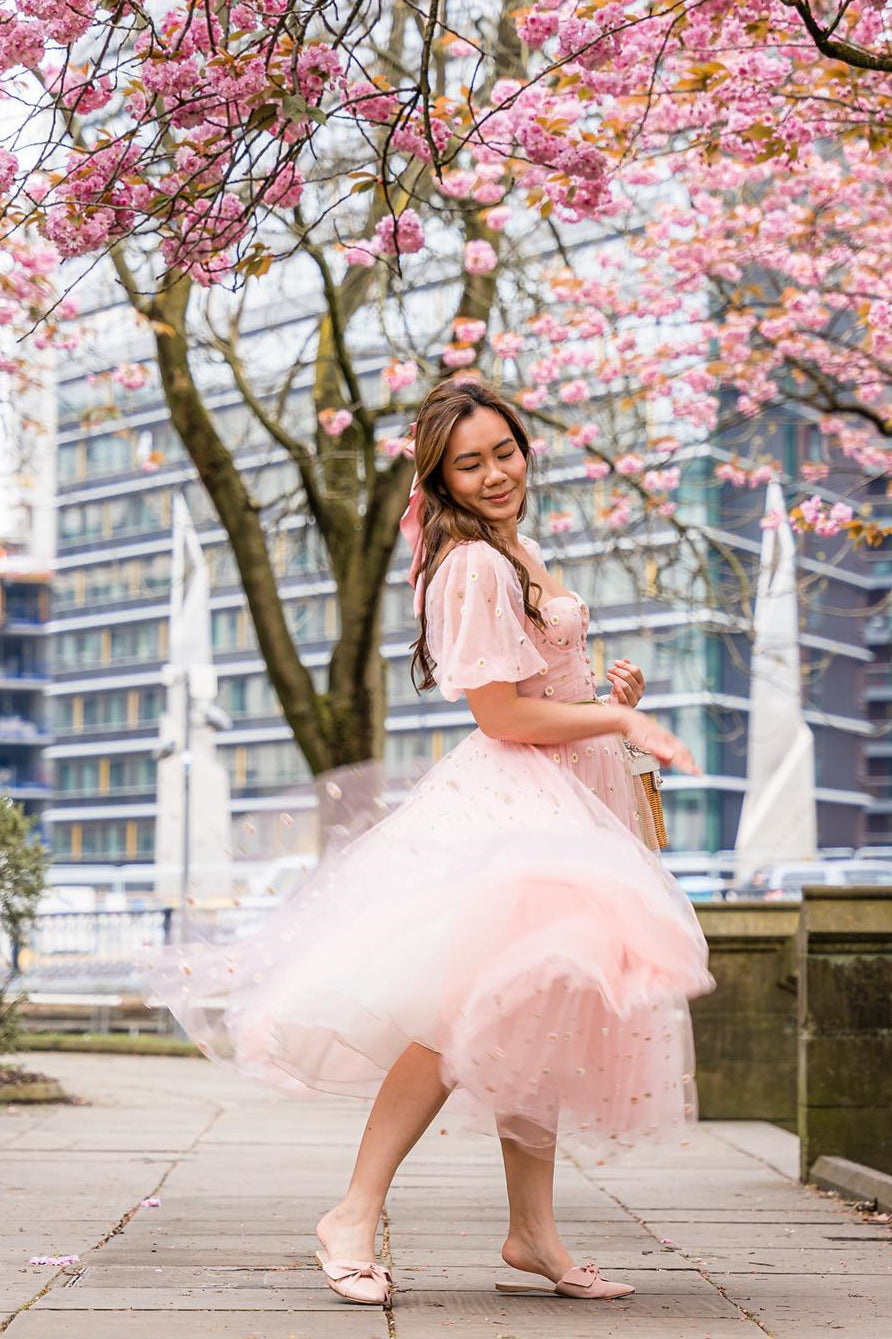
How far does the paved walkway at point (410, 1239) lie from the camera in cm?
363

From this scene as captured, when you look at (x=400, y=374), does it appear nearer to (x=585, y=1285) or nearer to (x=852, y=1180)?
(x=852, y=1180)

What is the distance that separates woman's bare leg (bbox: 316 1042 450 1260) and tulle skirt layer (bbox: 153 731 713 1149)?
6 cm

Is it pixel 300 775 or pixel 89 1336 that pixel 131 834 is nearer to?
pixel 300 775

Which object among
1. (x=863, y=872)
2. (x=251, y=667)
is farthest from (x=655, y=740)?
(x=251, y=667)

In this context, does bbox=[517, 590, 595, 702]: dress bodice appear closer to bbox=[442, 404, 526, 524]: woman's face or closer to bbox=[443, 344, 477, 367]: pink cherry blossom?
bbox=[442, 404, 526, 524]: woman's face

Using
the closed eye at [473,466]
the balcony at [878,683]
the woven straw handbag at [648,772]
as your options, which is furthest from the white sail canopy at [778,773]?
the balcony at [878,683]

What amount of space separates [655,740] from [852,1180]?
3049mm

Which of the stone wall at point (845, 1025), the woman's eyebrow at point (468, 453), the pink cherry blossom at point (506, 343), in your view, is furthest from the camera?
the pink cherry blossom at point (506, 343)

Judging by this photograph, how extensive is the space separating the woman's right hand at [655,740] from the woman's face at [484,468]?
567 mm

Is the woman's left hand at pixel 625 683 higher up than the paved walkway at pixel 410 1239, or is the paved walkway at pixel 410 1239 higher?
the woman's left hand at pixel 625 683

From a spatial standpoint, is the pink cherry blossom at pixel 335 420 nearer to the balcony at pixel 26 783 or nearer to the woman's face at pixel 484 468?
the woman's face at pixel 484 468

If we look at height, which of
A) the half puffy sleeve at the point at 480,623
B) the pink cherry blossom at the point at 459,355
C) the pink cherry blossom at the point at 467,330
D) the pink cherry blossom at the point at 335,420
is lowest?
the half puffy sleeve at the point at 480,623

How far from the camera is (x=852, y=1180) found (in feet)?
20.2

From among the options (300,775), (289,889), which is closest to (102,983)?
(289,889)
